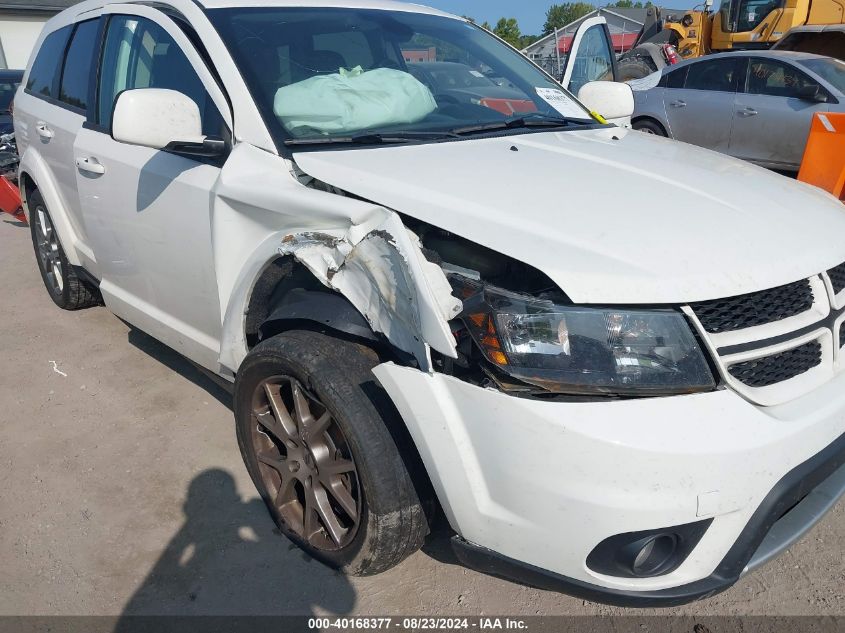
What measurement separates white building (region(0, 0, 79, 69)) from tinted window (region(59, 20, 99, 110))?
2294cm

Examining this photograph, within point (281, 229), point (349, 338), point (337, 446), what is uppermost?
point (281, 229)

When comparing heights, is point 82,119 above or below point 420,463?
above

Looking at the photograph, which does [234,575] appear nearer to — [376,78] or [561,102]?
[376,78]

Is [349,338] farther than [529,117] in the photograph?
No

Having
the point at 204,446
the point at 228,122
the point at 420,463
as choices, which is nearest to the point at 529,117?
the point at 228,122

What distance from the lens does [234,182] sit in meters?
2.35

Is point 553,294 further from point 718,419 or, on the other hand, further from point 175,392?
point 175,392

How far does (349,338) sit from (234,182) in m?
0.68

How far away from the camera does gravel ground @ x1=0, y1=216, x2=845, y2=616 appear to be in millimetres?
2254

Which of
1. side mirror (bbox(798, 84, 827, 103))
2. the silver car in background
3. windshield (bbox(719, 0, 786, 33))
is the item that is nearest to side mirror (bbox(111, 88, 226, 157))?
the silver car in background

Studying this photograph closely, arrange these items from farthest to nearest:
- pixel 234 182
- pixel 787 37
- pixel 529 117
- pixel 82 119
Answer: pixel 787 37 < pixel 82 119 < pixel 529 117 < pixel 234 182

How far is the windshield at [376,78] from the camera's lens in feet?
8.25

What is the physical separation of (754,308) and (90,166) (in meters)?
2.83

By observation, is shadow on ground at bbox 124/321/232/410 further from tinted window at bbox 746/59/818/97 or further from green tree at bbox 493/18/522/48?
green tree at bbox 493/18/522/48
